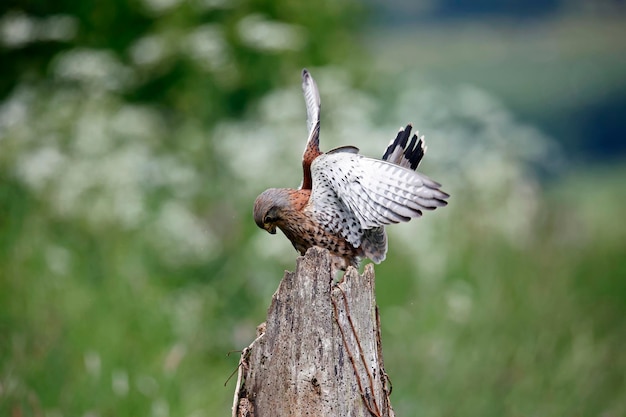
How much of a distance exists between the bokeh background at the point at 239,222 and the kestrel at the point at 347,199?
1124 millimetres

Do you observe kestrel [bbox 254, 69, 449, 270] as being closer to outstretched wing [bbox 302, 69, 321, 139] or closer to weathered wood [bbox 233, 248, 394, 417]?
outstretched wing [bbox 302, 69, 321, 139]

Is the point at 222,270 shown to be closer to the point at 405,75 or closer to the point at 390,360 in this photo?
the point at 390,360

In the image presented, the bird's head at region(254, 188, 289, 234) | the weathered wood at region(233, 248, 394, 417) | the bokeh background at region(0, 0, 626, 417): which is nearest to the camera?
the weathered wood at region(233, 248, 394, 417)

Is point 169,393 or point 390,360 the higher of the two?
point 390,360

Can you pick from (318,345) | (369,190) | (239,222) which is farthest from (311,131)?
(239,222)

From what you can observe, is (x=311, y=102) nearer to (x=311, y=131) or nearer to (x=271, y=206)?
(x=311, y=131)

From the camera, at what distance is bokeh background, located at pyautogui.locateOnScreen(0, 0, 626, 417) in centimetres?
366

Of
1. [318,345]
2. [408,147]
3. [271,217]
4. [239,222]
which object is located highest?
[239,222]

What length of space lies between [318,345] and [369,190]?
16.6 inches

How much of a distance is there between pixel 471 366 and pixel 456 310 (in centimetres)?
31

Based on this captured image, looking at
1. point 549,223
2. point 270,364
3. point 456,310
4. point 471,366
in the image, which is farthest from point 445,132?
point 270,364

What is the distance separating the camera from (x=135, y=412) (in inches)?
125

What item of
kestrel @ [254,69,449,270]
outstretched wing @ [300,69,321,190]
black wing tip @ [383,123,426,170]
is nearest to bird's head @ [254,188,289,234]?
kestrel @ [254,69,449,270]

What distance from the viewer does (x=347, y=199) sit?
2193mm
